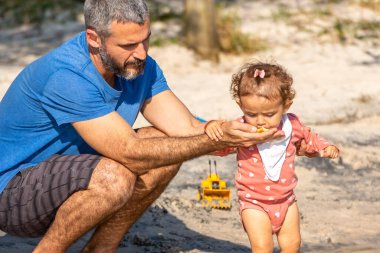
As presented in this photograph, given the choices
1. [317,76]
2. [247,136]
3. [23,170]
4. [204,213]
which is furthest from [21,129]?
[317,76]

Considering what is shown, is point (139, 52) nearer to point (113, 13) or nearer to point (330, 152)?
point (113, 13)

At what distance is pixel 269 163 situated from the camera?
4.73m

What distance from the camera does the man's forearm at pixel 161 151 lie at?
4.70m

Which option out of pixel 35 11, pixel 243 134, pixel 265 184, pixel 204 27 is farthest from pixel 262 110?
pixel 35 11

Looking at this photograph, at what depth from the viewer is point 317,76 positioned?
975cm

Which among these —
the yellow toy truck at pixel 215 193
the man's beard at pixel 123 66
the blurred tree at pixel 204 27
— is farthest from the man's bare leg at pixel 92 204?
the blurred tree at pixel 204 27

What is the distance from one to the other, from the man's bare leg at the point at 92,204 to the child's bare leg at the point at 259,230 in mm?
577

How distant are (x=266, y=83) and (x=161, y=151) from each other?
1.96 feet

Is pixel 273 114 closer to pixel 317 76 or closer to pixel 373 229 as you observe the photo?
pixel 373 229

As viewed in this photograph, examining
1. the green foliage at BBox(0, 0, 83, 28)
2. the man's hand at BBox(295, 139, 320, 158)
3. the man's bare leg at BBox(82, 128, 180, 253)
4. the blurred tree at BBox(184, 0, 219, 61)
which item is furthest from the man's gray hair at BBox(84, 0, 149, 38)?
the green foliage at BBox(0, 0, 83, 28)

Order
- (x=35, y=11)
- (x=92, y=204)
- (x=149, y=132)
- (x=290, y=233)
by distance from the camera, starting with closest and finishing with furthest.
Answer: (x=92, y=204) → (x=290, y=233) → (x=149, y=132) → (x=35, y=11)

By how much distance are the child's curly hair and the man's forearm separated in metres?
0.29

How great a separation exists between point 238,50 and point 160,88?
211 inches

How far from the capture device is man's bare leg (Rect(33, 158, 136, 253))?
471cm
